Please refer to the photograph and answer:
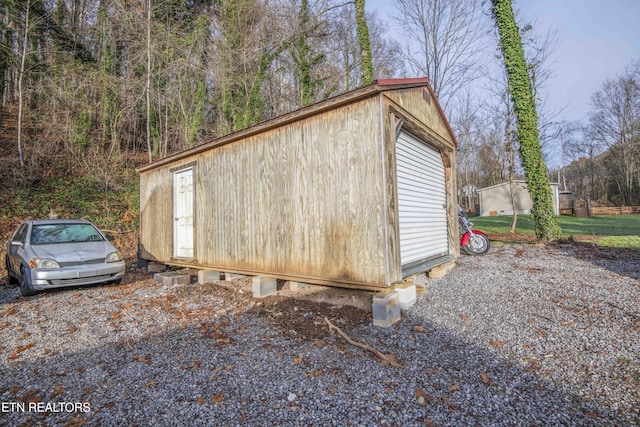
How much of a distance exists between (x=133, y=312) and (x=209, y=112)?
11.6 m

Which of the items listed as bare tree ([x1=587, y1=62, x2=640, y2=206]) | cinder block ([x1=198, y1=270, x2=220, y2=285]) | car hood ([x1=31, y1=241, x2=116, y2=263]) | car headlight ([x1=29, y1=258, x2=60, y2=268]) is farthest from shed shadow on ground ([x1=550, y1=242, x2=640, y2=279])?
bare tree ([x1=587, y1=62, x2=640, y2=206])

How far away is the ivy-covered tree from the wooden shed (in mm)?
4819

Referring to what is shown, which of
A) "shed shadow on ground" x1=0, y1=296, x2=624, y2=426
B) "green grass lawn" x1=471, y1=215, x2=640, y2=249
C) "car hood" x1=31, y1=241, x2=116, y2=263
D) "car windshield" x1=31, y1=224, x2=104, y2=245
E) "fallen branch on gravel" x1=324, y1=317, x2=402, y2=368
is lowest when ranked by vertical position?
"shed shadow on ground" x1=0, y1=296, x2=624, y2=426

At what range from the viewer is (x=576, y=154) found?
3712 cm

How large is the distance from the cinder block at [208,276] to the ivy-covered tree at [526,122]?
31.3 ft

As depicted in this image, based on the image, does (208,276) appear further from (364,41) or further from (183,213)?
(364,41)

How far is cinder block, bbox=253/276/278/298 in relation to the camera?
4816mm

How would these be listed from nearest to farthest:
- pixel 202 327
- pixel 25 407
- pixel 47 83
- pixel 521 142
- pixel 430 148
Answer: pixel 25 407, pixel 202 327, pixel 430 148, pixel 521 142, pixel 47 83

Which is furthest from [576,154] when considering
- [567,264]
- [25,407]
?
[25,407]

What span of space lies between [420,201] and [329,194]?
72.4 inches

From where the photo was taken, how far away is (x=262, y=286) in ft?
15.9

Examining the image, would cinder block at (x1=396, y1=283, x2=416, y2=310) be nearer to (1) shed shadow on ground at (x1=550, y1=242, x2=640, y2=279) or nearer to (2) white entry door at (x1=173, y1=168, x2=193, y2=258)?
(1) shed shadow on ground at (x1=550, y1=242, x2=640, y2=279)

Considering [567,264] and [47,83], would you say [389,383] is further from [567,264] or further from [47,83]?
[47,83]

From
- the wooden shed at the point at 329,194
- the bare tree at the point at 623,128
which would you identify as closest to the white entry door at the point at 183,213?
the wooden shed at the point at 329,194
